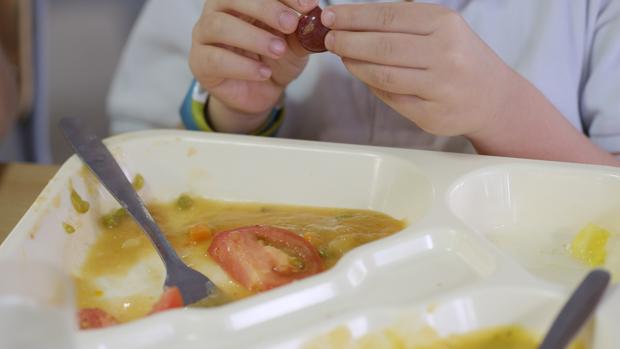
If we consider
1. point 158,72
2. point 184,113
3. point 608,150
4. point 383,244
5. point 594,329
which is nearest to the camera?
point 594,329

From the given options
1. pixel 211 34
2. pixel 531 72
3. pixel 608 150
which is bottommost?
pixel 608 150

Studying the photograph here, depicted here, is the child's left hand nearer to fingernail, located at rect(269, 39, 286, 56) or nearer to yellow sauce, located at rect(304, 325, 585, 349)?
fingernail, located at rect(269, 39, 286, 56)

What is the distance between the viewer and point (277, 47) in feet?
3.56

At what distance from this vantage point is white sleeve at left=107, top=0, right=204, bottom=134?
1.52 meters

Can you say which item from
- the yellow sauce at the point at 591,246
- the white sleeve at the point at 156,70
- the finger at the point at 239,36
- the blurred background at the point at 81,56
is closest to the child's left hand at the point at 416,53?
the finger at the point at 239,36

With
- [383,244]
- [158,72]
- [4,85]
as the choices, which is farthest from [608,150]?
[4,85]

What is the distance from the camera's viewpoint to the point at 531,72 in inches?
51.6

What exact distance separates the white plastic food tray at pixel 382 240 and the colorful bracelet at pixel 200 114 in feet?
0.76

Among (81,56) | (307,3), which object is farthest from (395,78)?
(81,56)

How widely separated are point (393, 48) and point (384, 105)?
16.8 inches

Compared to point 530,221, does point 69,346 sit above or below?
above

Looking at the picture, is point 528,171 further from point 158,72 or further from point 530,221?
point 158,72

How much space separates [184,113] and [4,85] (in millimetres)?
568

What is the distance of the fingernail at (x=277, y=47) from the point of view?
108 centimetres
